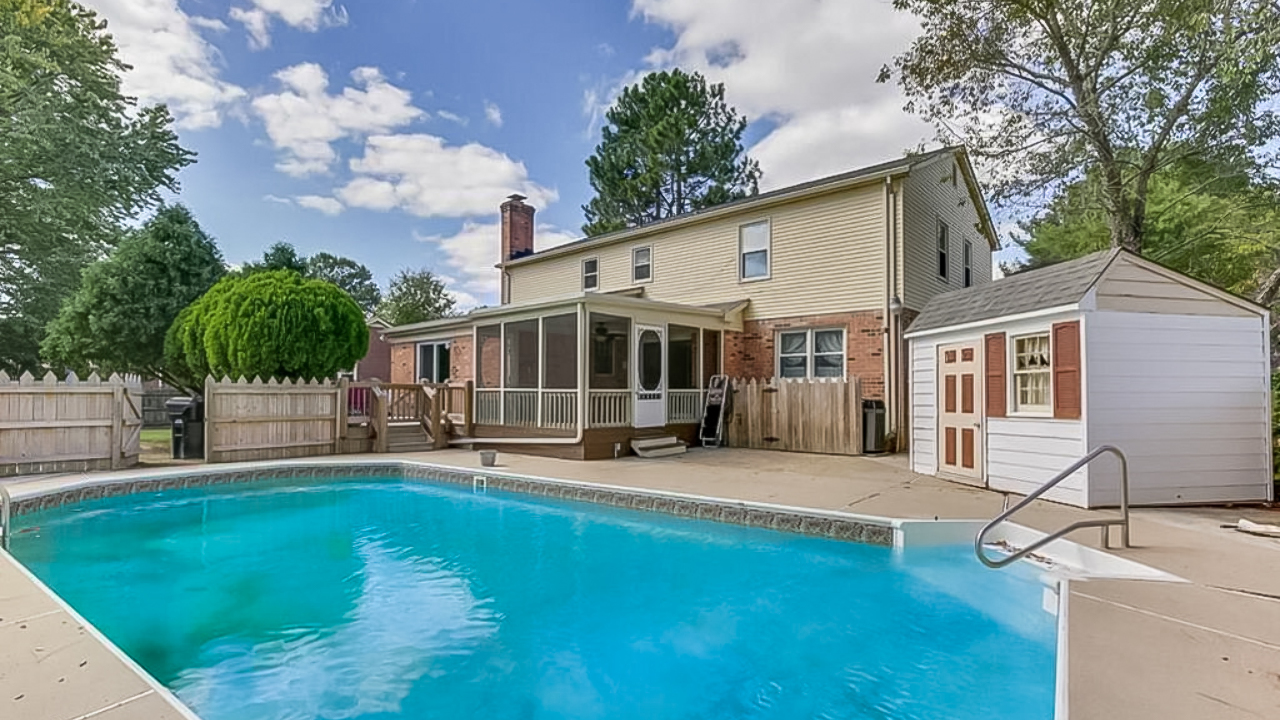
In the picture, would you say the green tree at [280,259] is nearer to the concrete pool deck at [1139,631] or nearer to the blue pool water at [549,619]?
the blue pool water at [549,619]

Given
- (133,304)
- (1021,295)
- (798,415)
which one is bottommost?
(798,415)

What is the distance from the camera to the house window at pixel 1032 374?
767 centimetres

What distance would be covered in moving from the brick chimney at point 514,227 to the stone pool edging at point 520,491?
38.8 feet

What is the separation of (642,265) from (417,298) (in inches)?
915

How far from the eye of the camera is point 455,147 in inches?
787

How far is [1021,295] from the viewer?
8.30 meters

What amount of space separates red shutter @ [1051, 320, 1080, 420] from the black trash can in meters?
4.90

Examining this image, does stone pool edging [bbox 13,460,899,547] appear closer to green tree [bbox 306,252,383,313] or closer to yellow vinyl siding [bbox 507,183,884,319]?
yellow vinyl siding [bbox 507,183,884,319]

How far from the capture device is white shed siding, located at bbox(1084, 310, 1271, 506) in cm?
704

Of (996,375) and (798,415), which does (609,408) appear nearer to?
(798,415)

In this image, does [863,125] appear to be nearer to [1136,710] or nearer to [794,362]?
[794,362]

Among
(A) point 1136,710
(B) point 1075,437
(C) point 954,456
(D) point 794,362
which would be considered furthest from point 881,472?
(A) point 1136,710

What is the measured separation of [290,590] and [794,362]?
11.3 metres

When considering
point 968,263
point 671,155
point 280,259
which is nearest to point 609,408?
point 968,263
